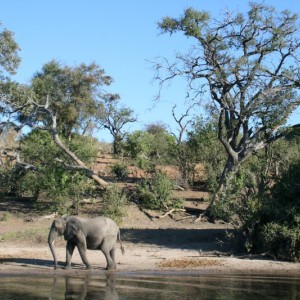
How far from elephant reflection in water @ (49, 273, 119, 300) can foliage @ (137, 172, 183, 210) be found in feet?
46.2

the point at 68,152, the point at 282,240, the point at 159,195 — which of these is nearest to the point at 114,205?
the point at 159,195

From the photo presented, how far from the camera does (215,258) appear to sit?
19.4 m

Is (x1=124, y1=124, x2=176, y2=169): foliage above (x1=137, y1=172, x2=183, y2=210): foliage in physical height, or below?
above

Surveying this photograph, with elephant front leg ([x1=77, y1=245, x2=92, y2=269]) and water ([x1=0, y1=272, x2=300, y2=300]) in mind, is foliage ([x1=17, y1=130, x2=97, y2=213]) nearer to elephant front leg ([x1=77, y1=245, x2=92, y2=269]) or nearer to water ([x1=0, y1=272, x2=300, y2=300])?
elephant front leg ([x1=77, y1=245, x2=92, y2=269])

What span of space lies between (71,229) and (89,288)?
12.8 ft

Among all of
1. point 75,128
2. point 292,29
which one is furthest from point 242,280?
point 75,128

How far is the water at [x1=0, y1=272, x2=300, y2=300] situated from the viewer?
12775 mm

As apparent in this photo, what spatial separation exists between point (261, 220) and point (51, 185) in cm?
1193

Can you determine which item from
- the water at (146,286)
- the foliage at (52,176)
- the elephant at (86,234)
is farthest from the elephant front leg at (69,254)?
the foliage at (52,176)

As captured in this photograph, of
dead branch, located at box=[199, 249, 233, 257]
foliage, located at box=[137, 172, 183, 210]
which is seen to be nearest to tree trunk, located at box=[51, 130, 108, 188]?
foliage, located at box=[137, 172, 183, 210]

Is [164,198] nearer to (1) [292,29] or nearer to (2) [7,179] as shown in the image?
(2) [7,179]

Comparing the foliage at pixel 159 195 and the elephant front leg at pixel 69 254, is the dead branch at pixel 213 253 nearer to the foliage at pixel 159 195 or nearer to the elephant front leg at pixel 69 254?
the elephant front leg at pixel 69 254

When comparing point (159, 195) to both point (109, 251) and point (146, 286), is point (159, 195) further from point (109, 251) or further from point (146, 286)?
point (146, 286)

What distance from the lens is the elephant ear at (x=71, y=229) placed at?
1742cm
